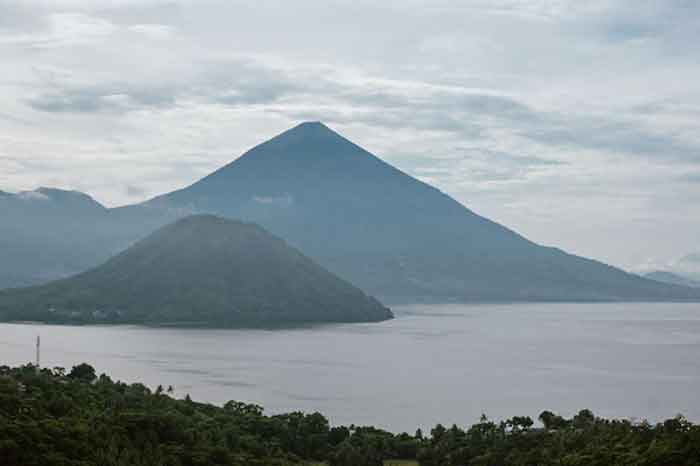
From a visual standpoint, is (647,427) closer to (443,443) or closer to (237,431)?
(443,443)

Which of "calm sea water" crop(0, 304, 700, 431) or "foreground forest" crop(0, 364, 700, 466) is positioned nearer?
"foreground forest" crop(0, 364, 700, 466)

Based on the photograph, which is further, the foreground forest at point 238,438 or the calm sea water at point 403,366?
the calm sea water at point 403,366

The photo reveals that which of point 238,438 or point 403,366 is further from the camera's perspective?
point 403,366

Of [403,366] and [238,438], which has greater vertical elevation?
[238,438]
